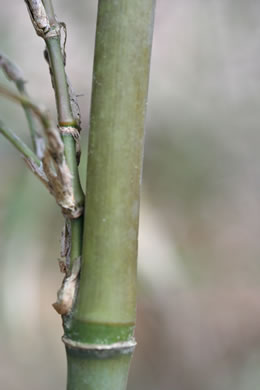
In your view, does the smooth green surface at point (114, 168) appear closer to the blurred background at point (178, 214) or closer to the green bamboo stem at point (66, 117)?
the green bamboo stem at point (66, 117)

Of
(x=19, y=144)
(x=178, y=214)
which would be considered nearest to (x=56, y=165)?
(x=19, y=144)

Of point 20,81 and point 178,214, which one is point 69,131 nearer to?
point 20,81

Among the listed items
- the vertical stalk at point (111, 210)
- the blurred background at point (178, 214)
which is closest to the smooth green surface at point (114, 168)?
the vertical stalk at point (111, 210)

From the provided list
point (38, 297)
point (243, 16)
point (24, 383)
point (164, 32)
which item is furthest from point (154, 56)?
point (24, 383)

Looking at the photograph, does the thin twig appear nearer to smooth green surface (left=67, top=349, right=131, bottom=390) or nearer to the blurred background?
smooth green surface (left=67, top=349, right=131, bottom=390)

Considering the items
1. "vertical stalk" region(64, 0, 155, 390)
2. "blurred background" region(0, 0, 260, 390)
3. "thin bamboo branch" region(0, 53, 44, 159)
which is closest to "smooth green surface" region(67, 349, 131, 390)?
"vertical stalk" region(64, 0, 155, 390)

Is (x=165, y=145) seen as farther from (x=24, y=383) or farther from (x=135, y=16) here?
(x=135, y=16)
